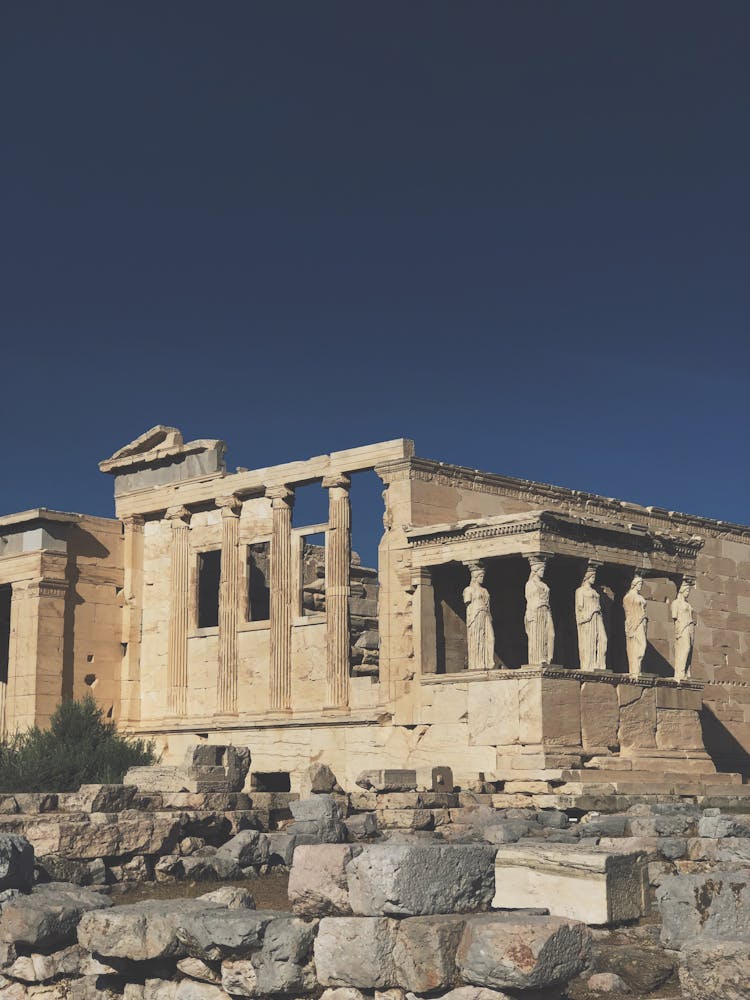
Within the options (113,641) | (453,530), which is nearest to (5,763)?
(113,641)

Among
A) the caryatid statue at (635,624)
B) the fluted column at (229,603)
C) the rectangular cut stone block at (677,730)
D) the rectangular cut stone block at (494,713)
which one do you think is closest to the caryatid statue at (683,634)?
the rectangular cut stone block at (677,730)

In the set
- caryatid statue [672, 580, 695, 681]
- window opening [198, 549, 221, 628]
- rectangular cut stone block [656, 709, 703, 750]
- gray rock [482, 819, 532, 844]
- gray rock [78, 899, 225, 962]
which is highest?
window opening [198, 549, 221, 628]

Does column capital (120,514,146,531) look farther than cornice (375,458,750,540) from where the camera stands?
Yes

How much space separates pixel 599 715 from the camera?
19.7 m

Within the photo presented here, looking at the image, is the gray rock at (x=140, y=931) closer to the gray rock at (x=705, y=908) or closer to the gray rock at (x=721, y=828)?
the gray rock at (x=705, y=908)

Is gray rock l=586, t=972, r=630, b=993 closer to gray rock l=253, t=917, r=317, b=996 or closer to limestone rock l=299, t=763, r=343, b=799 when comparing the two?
gray rock l=253, t=917, r=317, b=996

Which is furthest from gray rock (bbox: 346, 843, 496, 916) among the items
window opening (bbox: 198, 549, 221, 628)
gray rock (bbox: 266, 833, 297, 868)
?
window opening (bbox: 198, 549, 221, 628)

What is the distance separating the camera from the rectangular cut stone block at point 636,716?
20078mm

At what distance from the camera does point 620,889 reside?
8688 mm

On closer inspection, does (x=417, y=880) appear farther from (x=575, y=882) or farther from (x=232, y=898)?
(x=232, y=898)

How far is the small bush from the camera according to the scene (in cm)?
2091

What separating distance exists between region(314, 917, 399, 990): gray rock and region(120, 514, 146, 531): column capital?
19.9m

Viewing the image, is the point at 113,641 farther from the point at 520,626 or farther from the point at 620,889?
the point at 620,889

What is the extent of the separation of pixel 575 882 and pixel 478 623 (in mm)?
11433
